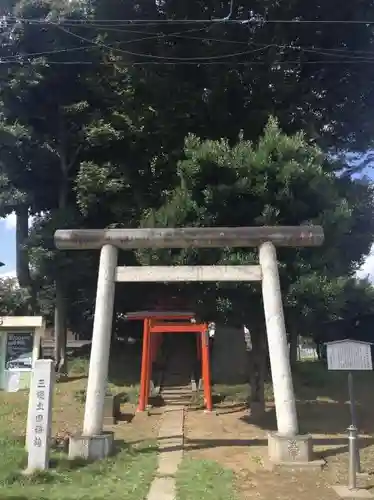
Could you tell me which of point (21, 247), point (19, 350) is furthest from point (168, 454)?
point (21, 247)

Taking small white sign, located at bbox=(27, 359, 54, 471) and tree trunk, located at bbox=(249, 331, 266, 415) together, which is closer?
small white sign, located at bbox=(27, 359, 54, 471)

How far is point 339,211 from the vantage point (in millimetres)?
12461

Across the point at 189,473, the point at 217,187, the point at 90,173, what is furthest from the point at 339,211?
the point at 90,173

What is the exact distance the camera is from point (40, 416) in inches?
374

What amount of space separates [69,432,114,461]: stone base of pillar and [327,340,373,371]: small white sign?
4.22 meters

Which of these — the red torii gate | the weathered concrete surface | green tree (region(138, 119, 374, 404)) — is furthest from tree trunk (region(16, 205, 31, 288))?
green tree (region(138, 119, 374, 404))

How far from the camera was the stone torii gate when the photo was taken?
10344mm

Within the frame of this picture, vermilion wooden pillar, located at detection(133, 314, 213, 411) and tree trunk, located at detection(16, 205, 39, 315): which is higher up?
tree trunk, located at detection(16, 205, 39, 315)

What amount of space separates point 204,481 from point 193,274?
3841 millimetres

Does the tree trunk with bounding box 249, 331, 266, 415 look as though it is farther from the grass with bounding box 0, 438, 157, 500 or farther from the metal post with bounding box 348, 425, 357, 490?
the metal post with bounding box 348, 425, 357, 490

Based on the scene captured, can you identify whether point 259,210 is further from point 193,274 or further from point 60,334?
point 60,334

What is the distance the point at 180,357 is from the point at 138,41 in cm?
1334

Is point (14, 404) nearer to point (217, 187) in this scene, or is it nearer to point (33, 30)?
point (217, 187)

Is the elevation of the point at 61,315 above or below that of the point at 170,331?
above
